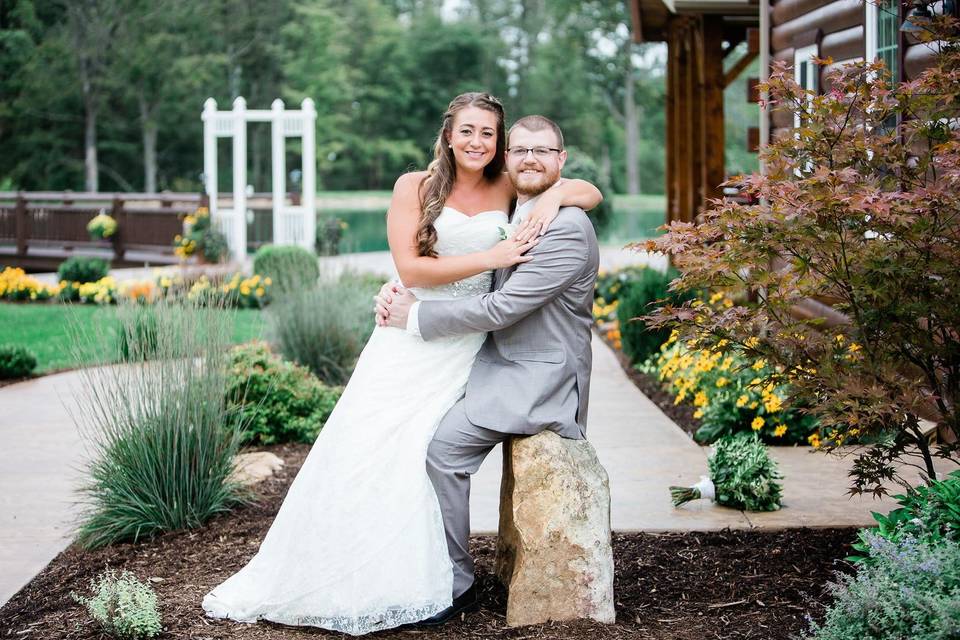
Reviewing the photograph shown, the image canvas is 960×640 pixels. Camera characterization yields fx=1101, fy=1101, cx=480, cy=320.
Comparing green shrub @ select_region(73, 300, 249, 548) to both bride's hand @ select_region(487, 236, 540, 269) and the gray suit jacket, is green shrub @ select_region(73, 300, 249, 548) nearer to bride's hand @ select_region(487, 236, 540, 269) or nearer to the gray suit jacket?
the gray suit jacket

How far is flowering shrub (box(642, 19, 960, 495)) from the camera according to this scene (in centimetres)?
365

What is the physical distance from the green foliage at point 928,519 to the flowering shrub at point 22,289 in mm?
13582

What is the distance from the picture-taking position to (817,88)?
8016 mm

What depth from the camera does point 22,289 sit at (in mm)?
15234

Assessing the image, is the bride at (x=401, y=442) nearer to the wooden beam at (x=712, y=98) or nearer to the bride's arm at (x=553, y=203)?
the bride's arm at (x=553, y=203)

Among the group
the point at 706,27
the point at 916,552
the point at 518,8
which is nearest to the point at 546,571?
the point at 916,552

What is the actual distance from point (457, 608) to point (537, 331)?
1.03 metres

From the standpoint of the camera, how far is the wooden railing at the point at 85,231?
20.4 metres

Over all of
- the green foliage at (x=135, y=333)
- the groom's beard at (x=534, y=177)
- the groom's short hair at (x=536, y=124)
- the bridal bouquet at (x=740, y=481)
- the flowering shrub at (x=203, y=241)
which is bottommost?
the bridal bouquet at (x=740, y=481)

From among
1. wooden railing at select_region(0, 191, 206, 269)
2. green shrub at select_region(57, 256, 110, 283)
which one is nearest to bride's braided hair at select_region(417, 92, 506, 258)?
green shrub at select_region(57, 256, 110, 283)

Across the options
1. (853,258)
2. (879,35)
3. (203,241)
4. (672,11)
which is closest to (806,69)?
(879,35)

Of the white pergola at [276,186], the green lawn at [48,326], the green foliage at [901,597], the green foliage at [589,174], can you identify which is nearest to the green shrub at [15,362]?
the green lawn at [48,326]

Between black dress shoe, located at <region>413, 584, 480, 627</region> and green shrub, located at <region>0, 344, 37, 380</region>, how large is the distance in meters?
6.86

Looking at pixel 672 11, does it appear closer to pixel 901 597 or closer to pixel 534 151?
pixel 534 151
